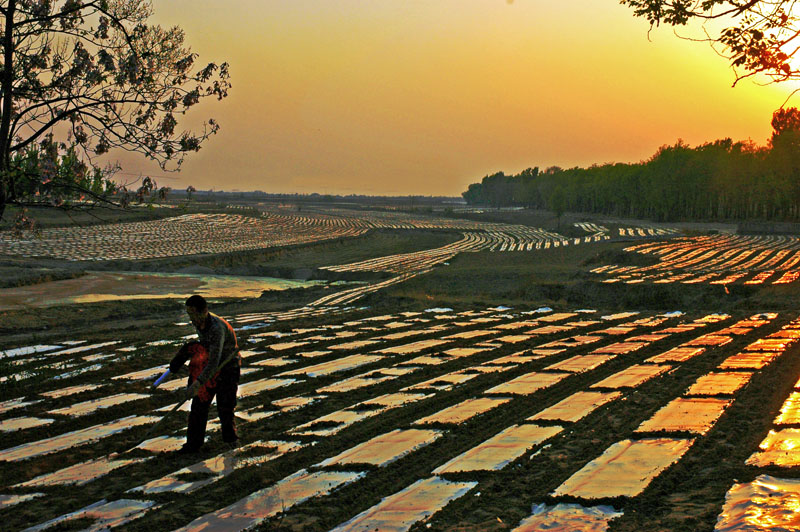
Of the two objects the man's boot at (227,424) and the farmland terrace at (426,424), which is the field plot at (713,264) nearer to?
the farmland terrace at (426,424)

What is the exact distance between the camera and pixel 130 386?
1068 centimetres

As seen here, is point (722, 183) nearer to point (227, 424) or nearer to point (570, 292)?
point (570, 292)

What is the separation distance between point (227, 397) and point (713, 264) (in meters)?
28.7

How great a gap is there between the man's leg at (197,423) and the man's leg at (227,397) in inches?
7.4

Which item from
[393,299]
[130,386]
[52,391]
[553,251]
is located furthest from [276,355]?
[553,251]

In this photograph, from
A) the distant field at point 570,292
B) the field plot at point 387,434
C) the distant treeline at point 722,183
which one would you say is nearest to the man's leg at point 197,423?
the field plot at point 387,434

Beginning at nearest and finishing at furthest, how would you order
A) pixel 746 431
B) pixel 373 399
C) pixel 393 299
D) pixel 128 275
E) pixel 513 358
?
pixel 746 431 < pixel 373 399 < pixel 513 358 < pixel 393 299 < pixel 128 275

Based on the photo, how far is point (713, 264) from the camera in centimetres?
3234

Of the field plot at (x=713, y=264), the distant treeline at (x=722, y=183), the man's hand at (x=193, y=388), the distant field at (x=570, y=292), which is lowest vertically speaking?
the distant field at (x=570, y=292)

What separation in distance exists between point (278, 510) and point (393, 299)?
16.6m

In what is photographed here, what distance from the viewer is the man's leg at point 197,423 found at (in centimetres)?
740

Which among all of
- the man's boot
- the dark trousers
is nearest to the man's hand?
the dark trousers

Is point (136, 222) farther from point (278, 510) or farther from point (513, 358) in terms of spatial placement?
point (278, 510)

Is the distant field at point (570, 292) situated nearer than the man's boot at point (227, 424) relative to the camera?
No
